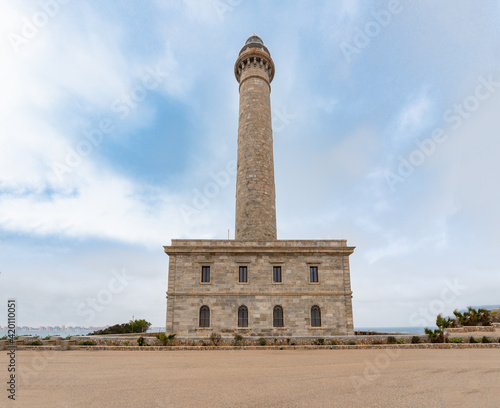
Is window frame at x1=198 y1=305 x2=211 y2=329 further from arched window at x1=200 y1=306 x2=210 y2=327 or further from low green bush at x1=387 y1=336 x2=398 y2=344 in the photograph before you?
low green bush at x1=387 y1=336 x2=398 y2=344

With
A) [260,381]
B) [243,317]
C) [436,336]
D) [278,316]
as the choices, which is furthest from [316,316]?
[260,381]

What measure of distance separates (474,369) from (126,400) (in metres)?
9.50

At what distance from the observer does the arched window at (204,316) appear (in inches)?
779

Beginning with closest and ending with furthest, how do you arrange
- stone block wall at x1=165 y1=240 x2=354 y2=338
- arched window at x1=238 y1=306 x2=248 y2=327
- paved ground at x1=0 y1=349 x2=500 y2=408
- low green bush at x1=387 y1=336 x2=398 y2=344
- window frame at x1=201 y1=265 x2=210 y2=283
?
paved ground at x1=0 y1=349 x2=500 y2=408
low green bush at x1=387 y1=336 x2=398 y2=344
stone block wall at x1=165 y1=240 x2=354 y2=338
arched window at x1=238 y1=306 x2=248 y2=327
window frame at x1=201 y1=265 x2=210 y2=283

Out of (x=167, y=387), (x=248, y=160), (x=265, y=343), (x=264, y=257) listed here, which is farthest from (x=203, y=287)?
(x=167, y=387)

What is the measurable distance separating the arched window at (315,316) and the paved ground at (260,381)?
7968 millimetres

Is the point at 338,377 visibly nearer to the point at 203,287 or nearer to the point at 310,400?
the point at 310,400

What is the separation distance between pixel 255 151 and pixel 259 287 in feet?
32.8

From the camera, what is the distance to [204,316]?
19922mm

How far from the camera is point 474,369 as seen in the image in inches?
371

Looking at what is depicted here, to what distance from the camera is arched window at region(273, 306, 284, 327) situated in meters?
19.9

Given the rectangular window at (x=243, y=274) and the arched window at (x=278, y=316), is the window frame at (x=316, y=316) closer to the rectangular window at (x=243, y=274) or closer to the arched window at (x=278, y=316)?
the arched window at (x=278, y=316)

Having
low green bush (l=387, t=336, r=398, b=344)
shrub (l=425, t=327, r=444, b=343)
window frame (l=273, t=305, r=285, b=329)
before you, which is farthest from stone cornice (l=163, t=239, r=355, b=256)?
shrub (l=425, t=327, r=444, b=343)

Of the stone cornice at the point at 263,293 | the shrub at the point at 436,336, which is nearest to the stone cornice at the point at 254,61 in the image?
the stone cornice at the point at 263,293
